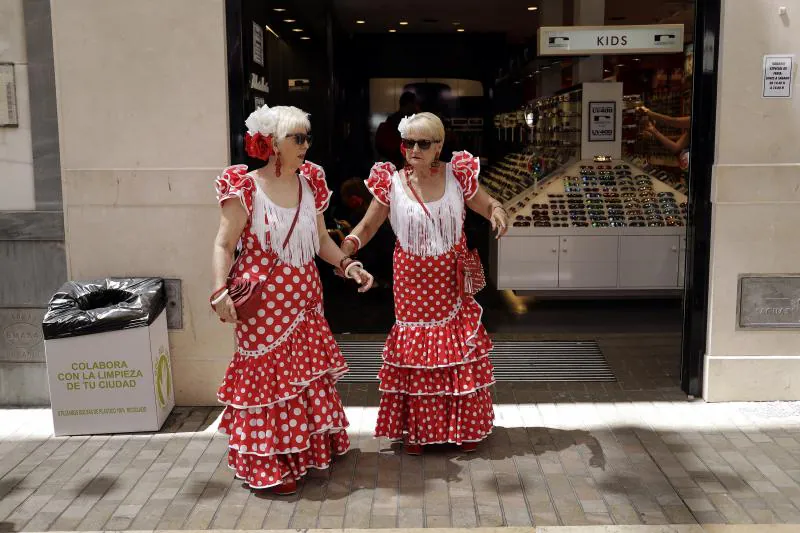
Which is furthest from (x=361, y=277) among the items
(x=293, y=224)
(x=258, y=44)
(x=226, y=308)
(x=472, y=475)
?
(x=258, y=44)

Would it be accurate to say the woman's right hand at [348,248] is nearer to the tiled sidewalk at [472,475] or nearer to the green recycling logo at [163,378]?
the tiled sidewalk at [472,475]

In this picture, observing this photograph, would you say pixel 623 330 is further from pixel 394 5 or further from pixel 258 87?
pixel 394 5

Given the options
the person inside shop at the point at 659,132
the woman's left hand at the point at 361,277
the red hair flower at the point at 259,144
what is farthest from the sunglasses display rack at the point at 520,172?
the red hair flower at the point at 259,144

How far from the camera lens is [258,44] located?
543 centimetres

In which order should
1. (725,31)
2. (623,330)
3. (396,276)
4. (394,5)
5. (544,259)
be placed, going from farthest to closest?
(394,5)
(544,259)
(623,330)
(725,31)
(396,276)

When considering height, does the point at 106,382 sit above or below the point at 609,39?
below

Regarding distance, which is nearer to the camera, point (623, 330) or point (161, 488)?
point (161, 488)

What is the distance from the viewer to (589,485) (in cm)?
402

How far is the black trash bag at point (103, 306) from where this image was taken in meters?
4.60

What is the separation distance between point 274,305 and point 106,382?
1.36 meters

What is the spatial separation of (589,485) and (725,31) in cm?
282

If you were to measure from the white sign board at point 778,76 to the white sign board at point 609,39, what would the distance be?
2.16m

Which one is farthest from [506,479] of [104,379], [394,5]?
[394,5]

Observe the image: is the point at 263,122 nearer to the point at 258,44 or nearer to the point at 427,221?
the point at 427,221
